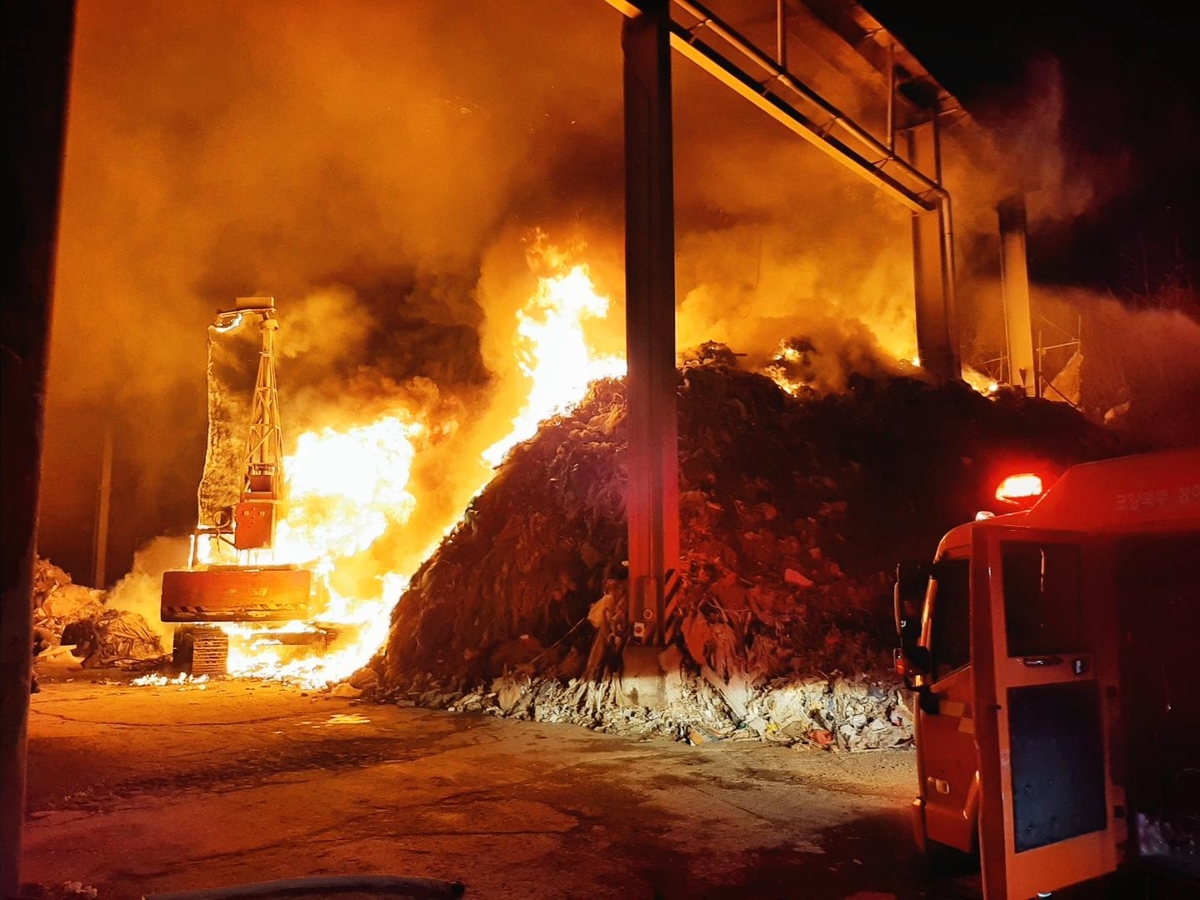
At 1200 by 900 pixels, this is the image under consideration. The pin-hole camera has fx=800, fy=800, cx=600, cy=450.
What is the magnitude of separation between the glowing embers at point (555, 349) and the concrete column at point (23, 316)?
13333 mm

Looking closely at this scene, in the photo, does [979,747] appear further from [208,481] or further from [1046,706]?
[208,481]

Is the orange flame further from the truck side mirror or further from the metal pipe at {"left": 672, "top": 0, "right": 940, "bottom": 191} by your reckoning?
the truck side mirror

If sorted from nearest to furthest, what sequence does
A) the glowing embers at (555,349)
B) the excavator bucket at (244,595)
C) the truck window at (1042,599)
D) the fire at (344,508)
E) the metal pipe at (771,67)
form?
1. the truck window at (1042,599)
2. the metal pipe at (771,67)
3. the excavator bucket at (244,595)
4. the fire at (344,508)
5. the glowing embers at (555,349)

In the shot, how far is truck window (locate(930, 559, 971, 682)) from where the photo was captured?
14.8ft

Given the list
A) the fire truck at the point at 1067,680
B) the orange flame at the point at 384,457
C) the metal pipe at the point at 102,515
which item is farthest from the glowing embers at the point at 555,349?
the metal pipe at the point at 102,515

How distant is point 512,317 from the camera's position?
19938mm

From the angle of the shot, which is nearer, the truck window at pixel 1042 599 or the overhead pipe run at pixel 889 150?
the truck window at pixel 1042 599

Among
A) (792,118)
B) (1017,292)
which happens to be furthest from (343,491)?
(1017,292)

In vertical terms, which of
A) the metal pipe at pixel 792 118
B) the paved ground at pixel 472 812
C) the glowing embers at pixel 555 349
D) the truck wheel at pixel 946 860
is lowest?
the paved ground at pixel 472 812

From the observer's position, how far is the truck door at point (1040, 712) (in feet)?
11.8

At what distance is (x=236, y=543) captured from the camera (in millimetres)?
14805

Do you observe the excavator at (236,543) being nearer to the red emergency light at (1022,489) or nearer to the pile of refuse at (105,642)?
the pile of refuse at (105,642)

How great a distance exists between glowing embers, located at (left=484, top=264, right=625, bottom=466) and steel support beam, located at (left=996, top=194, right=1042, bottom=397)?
907 centimetres

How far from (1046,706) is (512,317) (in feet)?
56.6
